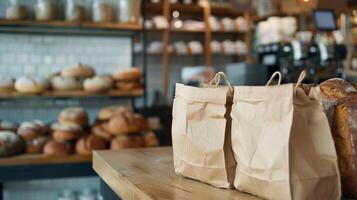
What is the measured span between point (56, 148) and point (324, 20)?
8.14ft

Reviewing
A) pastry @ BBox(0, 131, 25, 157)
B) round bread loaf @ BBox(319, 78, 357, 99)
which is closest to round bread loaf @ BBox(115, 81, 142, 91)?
pastry @ BBox(0, 131, 25, 157)

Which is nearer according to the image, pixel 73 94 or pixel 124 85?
pixel 73 94

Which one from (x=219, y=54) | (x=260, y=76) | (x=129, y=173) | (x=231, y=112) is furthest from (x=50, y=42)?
(x=219, y=54)

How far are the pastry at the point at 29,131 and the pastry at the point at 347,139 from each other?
7.57 feet

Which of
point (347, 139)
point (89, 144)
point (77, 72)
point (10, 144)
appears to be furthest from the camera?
point (77, 72)

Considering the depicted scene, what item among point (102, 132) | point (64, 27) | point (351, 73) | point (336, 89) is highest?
point (64, 27)

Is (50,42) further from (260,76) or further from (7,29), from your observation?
(260,76)

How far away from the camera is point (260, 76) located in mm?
3555

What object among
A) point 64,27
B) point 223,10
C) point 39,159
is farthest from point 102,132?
point 223,10

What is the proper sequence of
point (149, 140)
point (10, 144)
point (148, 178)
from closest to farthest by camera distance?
point (148, 178), point (10, 144), point (149, 140)

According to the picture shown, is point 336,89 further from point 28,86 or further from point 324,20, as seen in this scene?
point 324,20

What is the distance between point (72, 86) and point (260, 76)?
57.0 inches

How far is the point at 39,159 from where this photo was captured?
2752 millimetres

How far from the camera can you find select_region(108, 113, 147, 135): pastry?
2.85 meters
